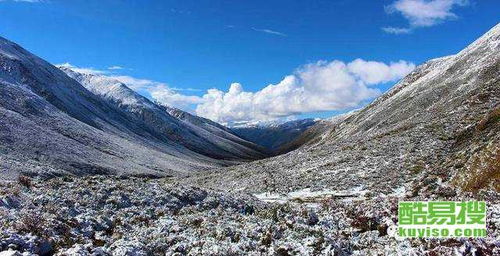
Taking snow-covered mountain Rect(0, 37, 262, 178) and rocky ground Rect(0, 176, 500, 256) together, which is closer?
rocky ground Rect(0, 176, 500, 256)

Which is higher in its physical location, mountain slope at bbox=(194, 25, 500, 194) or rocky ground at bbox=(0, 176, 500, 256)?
mountain slope at bbox=(194, 25, 500, 194)

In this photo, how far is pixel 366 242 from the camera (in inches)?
758

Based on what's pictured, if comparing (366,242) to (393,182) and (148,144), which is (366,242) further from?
(148,144)

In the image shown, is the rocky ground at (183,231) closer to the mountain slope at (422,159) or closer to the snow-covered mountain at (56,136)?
the mountain slope at (422,159)

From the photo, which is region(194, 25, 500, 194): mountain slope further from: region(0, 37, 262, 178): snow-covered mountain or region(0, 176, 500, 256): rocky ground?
region(0, 37, 262, 178): snow-covered mountain

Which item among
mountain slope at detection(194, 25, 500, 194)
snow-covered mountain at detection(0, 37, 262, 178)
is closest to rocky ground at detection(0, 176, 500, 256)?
mountain slope at detection(194, 25, 500, 194)

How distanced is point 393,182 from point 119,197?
108 ft

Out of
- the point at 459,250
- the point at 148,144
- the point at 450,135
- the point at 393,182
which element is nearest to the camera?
the point at 459,250

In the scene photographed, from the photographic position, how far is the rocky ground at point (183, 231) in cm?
1689

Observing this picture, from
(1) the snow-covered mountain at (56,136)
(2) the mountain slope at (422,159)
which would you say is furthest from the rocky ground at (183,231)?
(1) the snow-covered mountain at (56,136)

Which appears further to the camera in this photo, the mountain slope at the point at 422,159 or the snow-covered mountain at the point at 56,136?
the snow-covered mountain at the point at 56,136

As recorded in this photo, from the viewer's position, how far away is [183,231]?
21250mm

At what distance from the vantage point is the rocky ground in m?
16.9

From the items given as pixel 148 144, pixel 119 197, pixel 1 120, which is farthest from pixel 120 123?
pixel 119 197
